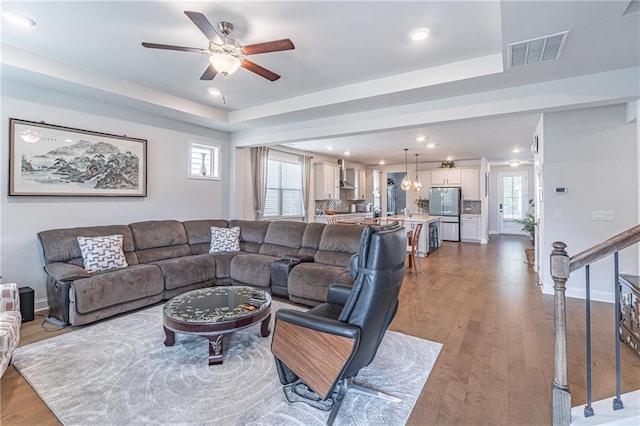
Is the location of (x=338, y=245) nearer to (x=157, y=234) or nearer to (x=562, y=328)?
(x=157, y=234)

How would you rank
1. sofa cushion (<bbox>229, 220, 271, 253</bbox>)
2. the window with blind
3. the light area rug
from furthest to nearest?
1. the window with blind
2. sofa cushion (<bbox>229, 220, 271, 253</bbox>)
3. the light area rug

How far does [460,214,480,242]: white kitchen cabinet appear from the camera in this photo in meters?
9.36

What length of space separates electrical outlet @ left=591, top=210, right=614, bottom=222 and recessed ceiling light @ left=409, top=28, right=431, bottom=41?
329 cm

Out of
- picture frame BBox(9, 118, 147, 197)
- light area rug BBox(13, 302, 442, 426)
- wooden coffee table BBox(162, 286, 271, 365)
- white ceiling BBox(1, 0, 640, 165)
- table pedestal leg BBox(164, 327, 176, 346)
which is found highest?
white ceiling BBox(1, 0, 640, 165)

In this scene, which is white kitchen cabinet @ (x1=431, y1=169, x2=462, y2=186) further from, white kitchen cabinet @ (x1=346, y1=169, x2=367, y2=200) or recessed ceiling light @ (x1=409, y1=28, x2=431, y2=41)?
recessed ceiling light @ (x1=409, y1=28, x2=431, y2=41)

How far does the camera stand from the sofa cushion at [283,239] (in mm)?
4734

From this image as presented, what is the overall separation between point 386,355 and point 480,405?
2.60ft

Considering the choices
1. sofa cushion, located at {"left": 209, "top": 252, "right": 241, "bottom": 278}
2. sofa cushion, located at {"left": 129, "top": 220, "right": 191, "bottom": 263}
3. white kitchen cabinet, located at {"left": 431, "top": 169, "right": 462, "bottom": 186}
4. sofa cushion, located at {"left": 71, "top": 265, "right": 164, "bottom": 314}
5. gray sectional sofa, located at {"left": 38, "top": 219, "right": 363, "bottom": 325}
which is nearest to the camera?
sofa cushion, located at {"left": 71, "top": 265, "right": 164, "bottom": 314}

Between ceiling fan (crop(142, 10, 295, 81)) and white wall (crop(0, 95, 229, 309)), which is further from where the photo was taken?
white wall (crop(0, 95, 229, 309))

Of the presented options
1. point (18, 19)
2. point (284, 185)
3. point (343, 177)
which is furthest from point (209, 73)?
point (343, 177)

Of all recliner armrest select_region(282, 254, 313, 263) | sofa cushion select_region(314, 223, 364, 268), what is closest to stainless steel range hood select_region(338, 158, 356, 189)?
sofa cushion select_region(314, 223, 364, 268)

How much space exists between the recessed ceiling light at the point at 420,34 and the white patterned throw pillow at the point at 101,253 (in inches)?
159

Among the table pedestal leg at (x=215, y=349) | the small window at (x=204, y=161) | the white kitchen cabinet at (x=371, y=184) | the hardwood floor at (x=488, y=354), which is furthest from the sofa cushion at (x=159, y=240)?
the white kitchen cabinet at (x=371, y=184)

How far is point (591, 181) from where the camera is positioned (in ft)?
13.2
